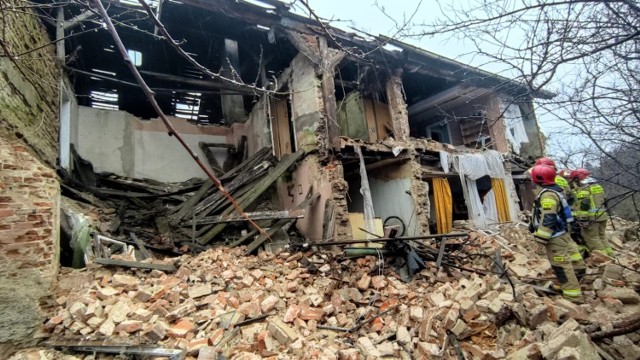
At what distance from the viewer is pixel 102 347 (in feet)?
9.86

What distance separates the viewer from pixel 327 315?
13.4 ft

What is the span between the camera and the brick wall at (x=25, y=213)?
3168 millimetres

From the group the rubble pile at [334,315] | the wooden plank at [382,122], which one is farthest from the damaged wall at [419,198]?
the rubble pile at [334,315]

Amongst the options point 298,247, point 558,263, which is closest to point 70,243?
point 298,247

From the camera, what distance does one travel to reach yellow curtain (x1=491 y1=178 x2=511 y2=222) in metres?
10.1

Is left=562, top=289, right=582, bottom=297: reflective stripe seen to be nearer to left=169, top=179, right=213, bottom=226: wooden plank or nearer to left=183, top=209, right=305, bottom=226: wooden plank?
left=183, top=209, right=305, bottom=226: wooden plank

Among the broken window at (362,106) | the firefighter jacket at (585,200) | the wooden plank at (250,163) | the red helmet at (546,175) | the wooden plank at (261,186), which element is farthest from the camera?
the broken window at (362,106)

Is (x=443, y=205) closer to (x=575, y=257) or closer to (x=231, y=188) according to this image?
(x=575, y=257)

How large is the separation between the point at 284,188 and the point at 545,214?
5.70 m

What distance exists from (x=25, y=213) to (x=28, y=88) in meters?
2.34

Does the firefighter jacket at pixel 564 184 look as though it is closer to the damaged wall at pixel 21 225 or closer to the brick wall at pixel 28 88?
the brick wall at pixel 28 88

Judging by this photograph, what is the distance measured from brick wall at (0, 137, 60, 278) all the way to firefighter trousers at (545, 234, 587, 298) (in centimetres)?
595

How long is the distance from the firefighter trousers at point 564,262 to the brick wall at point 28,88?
19.3 ft

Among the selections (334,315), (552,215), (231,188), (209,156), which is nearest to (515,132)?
(552,215)
